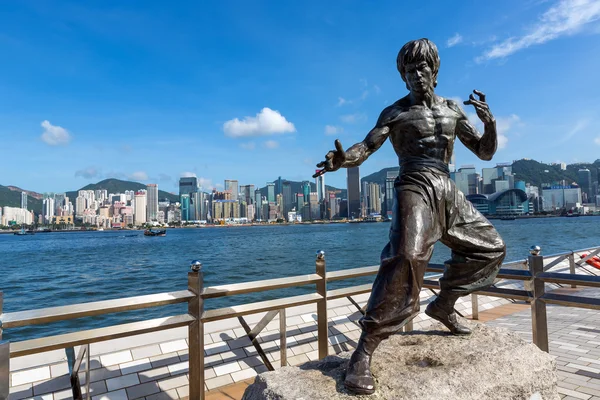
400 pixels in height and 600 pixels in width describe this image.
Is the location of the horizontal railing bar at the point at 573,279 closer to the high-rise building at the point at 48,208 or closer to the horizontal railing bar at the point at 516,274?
the horizontal railing bar at the point at 516,274

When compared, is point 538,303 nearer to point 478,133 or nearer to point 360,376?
point 478,133

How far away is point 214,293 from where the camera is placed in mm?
3047

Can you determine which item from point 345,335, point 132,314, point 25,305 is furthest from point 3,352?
point 25,305

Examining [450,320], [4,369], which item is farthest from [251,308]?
[4,369]

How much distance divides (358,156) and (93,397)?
2.89 m

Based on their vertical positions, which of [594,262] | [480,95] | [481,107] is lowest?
[594,262]

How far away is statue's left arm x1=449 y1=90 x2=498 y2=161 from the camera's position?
114 inches

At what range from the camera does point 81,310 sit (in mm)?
2543

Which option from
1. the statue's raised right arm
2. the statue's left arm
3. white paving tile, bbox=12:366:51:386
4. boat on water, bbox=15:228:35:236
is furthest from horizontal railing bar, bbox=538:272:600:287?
boat on water, bbox=15:228:35:236

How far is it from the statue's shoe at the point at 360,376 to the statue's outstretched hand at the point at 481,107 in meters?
1.93

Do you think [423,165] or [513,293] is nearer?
[423,165]

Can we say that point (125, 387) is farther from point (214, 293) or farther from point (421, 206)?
point (421, 206)

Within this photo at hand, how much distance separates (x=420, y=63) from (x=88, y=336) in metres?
2.99

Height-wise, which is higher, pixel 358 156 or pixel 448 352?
pixel 358 156
